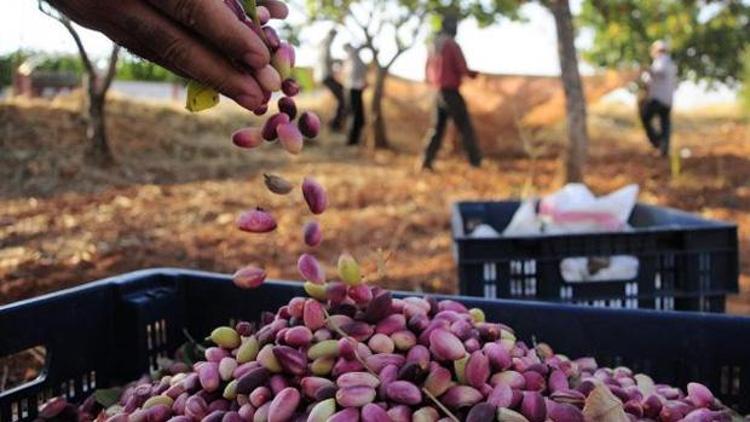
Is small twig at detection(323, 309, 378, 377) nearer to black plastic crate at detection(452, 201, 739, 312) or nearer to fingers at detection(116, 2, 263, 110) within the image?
fingers at detection(116, 2, 263, 110)

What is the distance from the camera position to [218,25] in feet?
3.89

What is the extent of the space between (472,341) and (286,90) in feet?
1.64

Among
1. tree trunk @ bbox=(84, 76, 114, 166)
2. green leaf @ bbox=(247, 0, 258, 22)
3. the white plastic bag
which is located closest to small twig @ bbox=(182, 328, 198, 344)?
green leaf @ bbox=(247, 0, 258, 22)

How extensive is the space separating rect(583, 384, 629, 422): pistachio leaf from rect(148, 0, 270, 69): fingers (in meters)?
0.68

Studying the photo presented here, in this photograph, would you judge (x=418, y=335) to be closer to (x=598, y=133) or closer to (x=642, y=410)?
(x=642, y=410)

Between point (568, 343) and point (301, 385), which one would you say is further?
point (568, 343)

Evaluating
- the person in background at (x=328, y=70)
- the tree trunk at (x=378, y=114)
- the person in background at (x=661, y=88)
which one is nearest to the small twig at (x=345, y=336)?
the person in background at (x=661, y=88)

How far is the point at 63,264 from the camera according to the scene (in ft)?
15.8

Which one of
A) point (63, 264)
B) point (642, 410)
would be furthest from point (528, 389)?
point (63, 264)

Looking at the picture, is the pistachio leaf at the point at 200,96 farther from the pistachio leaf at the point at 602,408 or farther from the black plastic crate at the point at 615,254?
the black plastic crate at the point at 615,254

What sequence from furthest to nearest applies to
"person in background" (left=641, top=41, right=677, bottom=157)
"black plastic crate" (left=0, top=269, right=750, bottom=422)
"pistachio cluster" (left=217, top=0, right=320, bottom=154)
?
"person in background" (left=641, top=41, right=677, bottom=157), "black plastic crate" (left=0, top=269, right=750, bottom=422), "pistachio cluster" (left=217, top=0, right=320, bottom=154)

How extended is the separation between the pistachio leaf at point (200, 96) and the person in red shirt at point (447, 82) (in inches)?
275

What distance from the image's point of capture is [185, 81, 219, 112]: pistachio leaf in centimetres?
132

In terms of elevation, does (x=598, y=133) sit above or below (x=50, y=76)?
below
